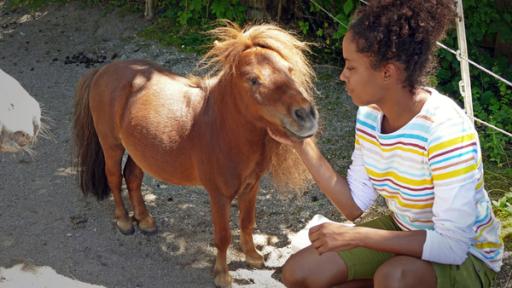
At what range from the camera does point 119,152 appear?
403 cm

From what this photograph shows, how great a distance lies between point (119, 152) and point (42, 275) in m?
1.34

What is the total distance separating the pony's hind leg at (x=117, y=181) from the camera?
13.2 ft

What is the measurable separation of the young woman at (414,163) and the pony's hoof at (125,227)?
182 cm

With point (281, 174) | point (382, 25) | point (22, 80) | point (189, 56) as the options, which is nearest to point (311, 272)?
point (281, 174)

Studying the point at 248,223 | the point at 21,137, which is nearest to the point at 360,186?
the point at 248,223

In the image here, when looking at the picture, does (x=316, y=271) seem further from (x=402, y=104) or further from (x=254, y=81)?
(x=254, y=81)

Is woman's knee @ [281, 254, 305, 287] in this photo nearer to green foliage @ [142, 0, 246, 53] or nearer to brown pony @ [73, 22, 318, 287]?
brown pony @ [73, 22, 318, 287]

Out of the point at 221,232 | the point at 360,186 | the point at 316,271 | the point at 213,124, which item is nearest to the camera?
the point at 316,271

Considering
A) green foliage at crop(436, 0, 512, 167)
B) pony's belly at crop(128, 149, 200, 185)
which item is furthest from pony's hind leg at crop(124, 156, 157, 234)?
green foliage at crop(436, 0, 512, 167)

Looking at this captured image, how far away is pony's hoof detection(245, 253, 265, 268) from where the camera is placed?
3.82 meters

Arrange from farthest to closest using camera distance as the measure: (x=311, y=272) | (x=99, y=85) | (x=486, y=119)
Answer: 1. (x=486, y=119)
2. (x=99, y=85)
3. (x=311, y=272)

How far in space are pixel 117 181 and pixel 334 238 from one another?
2.07 m

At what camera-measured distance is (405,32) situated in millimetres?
2354

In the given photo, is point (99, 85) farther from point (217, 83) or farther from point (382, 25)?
point (382, 25)
